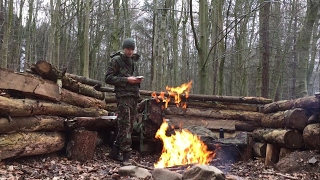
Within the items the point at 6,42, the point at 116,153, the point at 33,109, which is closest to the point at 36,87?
the point at 33,109

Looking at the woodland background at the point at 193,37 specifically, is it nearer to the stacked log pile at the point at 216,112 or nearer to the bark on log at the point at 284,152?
the stacked log pile at the point at 216,112

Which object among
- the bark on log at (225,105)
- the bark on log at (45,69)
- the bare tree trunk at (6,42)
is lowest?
the bark on log at (225,105)

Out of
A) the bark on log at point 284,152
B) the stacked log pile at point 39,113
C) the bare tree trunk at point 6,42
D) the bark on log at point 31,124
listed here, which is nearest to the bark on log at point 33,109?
the stacked log pile at point 39,113

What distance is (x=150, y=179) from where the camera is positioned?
4.54 meters

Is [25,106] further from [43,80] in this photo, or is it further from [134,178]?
[134,178]

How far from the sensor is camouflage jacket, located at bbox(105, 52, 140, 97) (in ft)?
20.6

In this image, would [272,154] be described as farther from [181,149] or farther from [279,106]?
[181,149]

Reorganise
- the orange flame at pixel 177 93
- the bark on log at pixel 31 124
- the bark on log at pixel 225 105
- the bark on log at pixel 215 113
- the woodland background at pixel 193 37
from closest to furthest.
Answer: the bark on log at pixel 31 124 → the orange flame at pixel 177 93 → the bark on log at pixel 215 113 → the bark on log at pixel 225 105 → the woodland background at pixel 193 37

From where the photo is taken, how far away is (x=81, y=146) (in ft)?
19.8

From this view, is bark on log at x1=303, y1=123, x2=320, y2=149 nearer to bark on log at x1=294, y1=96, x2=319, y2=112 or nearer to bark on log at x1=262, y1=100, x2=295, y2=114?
bark on log at x1=294, y1=96, x2=319, y2=112

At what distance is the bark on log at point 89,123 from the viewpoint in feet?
20.4

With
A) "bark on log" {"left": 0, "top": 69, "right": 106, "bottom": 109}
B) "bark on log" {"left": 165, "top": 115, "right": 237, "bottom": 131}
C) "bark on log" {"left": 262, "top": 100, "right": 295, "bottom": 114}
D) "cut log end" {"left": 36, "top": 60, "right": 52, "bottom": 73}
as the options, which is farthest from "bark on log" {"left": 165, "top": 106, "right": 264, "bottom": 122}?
"cut log end" {"left": 36, "top": 60, "right": 52, "bottom": 73}

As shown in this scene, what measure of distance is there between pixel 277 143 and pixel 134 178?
12.8 ft

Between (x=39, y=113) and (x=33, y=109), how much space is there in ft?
0.98
